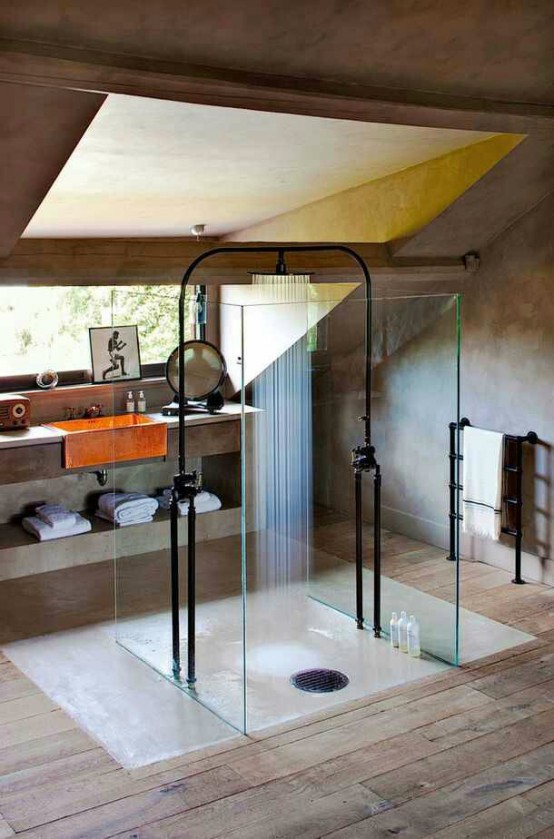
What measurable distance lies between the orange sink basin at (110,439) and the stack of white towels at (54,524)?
399 mm

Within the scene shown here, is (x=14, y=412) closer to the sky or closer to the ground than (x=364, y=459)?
closer to the sky

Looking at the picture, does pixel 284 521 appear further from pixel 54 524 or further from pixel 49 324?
pixel 49 324

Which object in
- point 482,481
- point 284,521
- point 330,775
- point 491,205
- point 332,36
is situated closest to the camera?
point 332,36

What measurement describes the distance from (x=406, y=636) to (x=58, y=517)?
87.7 inches

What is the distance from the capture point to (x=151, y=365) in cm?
396

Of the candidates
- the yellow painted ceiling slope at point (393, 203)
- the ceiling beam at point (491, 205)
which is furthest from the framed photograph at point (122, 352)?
the ceiling beam at point (491, 205)

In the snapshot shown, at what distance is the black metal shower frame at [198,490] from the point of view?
3.94 meters

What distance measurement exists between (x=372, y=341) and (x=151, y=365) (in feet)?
3.23

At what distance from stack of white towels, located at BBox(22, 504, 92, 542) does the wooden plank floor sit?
1.42 meters

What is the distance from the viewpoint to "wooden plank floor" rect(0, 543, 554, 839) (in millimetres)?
2943

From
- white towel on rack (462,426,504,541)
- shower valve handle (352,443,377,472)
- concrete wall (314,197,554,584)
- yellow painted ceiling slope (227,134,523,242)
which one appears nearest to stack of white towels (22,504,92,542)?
concrete wall (314,197,554,584)

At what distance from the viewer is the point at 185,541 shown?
4.43 m

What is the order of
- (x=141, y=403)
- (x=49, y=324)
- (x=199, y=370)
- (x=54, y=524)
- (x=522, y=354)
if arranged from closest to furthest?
(x=199, y=370), (x=141, y=403), (x=522, y=354), (x=54, y=524), (x=49, y=324)

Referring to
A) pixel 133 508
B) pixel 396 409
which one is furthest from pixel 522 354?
pixel 133 508
